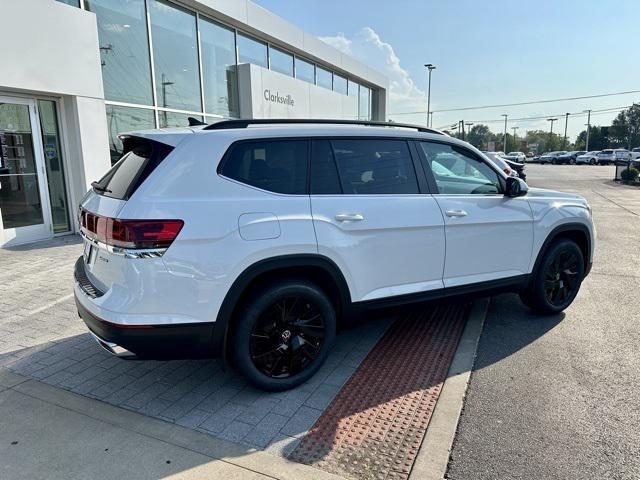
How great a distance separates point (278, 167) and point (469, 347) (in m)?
2.36

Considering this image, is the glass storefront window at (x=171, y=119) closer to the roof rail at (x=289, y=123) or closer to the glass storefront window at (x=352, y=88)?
the roof rail at (x=289, y=123)

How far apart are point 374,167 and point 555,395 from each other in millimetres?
2153

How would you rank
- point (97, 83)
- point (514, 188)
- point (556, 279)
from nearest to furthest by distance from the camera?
point (514, 188) < point (556, 279) < point (97, 83)

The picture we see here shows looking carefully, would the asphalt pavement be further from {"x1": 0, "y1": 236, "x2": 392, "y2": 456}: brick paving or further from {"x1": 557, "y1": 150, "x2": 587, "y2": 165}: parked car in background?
{"x1": 557, "y1": 150, "x2": 587, "y2": 165}: parked car in background

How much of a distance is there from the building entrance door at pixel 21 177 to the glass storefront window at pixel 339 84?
46.8ft

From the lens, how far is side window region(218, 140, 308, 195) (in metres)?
3.05

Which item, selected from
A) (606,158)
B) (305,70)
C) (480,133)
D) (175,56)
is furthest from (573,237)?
(480,133)

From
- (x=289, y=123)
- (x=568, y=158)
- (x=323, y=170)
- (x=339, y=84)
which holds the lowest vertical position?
(x=568, y=158)

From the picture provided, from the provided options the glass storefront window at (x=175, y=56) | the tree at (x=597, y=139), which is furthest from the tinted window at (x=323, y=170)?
the tree at (x=597, y=139)

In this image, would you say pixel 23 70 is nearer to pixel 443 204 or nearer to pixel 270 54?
pixel 443 204

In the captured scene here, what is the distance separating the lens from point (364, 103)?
2423 centimetres

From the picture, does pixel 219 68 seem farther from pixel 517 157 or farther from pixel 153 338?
pixel 517 157

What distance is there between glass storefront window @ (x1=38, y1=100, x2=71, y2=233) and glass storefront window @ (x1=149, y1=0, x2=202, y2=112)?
2626 mm

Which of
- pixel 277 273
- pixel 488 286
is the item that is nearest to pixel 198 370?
pixel 277 273
